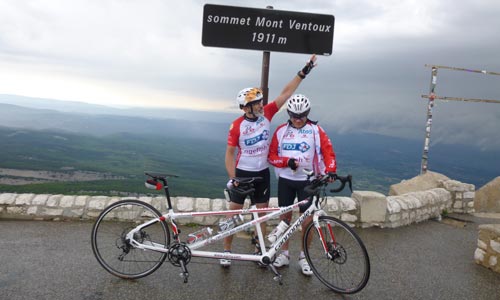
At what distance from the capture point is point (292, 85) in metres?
4.46

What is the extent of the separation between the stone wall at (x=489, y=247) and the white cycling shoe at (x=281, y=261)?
302 cm

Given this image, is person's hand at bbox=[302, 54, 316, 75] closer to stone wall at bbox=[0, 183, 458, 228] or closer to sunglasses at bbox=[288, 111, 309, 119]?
sunglasses at bbox=[288, 111, 309, 119]

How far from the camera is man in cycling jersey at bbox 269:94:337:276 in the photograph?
4.14 meters

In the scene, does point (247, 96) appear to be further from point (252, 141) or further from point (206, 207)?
point (206, 207)

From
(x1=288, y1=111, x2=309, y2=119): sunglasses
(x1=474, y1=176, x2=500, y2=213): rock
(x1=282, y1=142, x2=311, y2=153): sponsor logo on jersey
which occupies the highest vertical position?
(x1=288, y1=111, x2=309, y2=119): sunglasses

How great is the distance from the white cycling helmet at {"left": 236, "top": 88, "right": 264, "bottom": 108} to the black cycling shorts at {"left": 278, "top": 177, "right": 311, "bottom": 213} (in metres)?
1.09

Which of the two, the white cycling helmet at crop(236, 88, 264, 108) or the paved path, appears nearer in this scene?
the paved path

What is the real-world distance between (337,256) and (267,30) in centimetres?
339

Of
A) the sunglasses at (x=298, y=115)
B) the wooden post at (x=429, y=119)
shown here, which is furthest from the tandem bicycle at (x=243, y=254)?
the wooden post at (x=429, y=119)

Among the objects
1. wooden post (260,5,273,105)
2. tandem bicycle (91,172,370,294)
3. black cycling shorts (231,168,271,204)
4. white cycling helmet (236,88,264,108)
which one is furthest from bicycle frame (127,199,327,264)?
wooden post (260,5,273,105)

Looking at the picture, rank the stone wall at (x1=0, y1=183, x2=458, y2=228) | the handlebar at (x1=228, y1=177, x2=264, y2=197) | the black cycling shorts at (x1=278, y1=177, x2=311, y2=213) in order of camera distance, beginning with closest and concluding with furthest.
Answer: the handlebar at (x1=228, y1=177, x2=264, y2=197)
the black cycling shorts at (x1=278, y1=177, x2=311, y2=213)
the stone wall at (x1=0, y1=183, x2=458, y2=228)

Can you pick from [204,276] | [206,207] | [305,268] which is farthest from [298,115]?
[206,207]

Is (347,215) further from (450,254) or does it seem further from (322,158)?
(322,158)

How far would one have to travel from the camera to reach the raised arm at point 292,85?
175 inches
